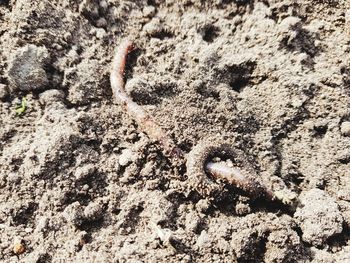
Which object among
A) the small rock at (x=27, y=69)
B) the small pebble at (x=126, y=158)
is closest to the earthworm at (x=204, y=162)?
the small pebble at (x=126, y=158)

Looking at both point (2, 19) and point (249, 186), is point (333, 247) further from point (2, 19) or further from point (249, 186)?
point (2, 19)

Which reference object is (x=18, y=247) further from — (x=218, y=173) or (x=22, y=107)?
(x=218, y=173)

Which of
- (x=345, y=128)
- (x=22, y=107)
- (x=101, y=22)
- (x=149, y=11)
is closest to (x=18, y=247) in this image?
(x=22, y=107)

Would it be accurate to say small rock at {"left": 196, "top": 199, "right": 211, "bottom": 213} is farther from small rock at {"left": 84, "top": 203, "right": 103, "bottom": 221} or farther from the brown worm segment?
small rock at {"left": 84, "top": 203, "right": 103, "bottom": 221}

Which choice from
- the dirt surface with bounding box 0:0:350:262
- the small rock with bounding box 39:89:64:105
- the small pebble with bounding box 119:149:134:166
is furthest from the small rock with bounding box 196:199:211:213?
the small rock with bounding box 39:89:64:105

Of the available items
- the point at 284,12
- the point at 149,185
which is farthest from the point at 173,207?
the point at 284,12

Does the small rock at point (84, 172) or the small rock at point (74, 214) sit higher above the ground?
the small rock at point (84, 172)

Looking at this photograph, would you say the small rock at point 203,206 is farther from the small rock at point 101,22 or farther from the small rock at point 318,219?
the small rock at point 101,22
